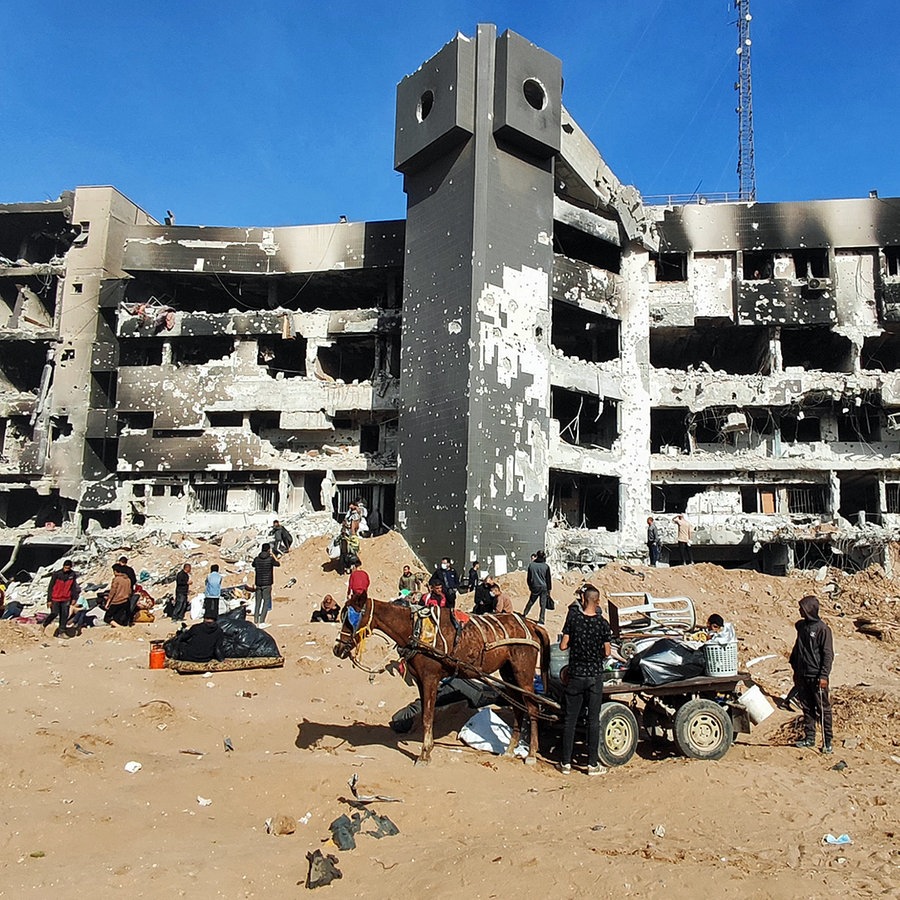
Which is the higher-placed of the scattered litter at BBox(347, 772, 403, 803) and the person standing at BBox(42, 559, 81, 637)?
the person standing at BBox(42, 559, 81, 637)

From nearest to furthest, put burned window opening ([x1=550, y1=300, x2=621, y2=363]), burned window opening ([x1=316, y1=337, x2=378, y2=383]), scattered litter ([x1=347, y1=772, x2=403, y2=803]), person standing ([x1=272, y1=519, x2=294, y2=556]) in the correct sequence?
scattered litter ([x1=347, y1=772, x2=403, y2=803]) < person standing ([x1=272, y1=519, x2=294, y2=556]) < burned window opening ([x1=550, y1=300, x2=621, y2=363]) < burned window opening ([x1=316, y1=337, x2=378, y2=383])

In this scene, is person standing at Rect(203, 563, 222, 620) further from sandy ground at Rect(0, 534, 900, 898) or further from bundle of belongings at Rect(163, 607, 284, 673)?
sandy ground at Rect(0, 534, 900, 898)

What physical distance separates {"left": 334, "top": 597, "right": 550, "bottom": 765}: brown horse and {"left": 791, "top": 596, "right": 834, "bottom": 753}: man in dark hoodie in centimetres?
313

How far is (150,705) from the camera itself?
33.2ft

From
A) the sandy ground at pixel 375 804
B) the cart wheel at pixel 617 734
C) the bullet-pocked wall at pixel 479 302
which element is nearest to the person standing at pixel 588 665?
the cart wheel at pixel 617 734

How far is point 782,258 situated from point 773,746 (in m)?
27.4

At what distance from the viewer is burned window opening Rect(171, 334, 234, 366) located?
33469 mm

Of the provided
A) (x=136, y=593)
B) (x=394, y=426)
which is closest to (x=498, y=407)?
(x=394, y=426)

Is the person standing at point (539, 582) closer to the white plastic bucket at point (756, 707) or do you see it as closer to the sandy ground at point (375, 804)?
the sandy ground at point (375, 804)

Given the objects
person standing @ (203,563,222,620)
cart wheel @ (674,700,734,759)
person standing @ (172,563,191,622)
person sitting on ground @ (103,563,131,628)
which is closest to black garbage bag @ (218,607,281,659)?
person standing @ (203,563,222,620)

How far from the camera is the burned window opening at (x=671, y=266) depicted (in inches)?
1257

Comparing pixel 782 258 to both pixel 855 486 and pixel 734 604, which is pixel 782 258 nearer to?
pixel 855 486

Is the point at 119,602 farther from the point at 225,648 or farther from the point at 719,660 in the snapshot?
the point at 719,660

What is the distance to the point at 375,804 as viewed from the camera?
22.6ft
